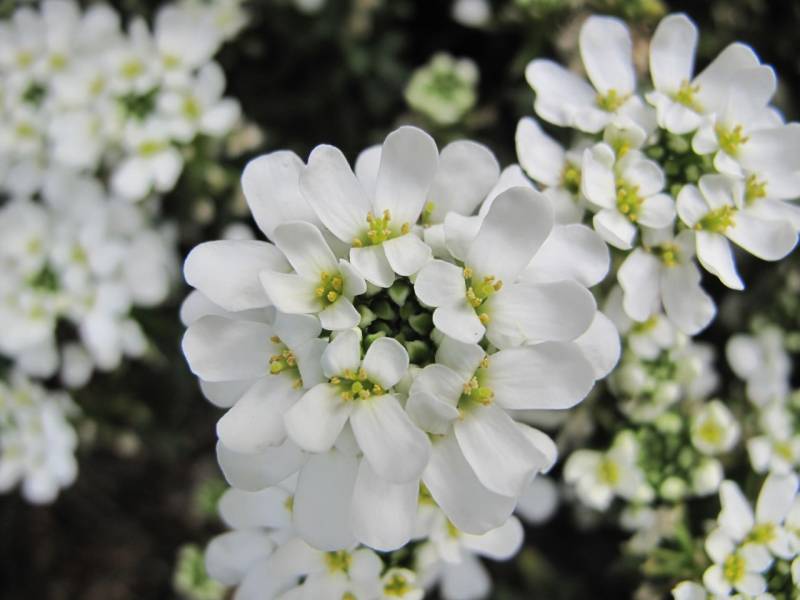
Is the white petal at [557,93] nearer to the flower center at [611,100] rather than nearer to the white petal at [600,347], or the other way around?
the flower center at [611,100]

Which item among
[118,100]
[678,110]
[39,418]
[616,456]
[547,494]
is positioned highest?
[678,110]

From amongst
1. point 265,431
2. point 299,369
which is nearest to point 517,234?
point 299,369

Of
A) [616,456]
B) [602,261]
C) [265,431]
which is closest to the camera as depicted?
[265,431]

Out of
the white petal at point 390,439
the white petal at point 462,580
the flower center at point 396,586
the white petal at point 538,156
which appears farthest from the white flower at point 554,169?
the white petal at point 462,580

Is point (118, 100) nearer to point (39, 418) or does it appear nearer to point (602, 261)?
point (39, 418)

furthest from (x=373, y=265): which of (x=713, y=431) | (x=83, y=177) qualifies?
(x=83, y=177)

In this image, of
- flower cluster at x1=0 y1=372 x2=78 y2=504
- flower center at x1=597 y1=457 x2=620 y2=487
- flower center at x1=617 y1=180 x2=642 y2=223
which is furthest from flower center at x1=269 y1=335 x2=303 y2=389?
flower cluster at x1=0 y1=372 x2=78 y2=504

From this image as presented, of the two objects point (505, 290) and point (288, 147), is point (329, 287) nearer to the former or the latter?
point (505, 290)
